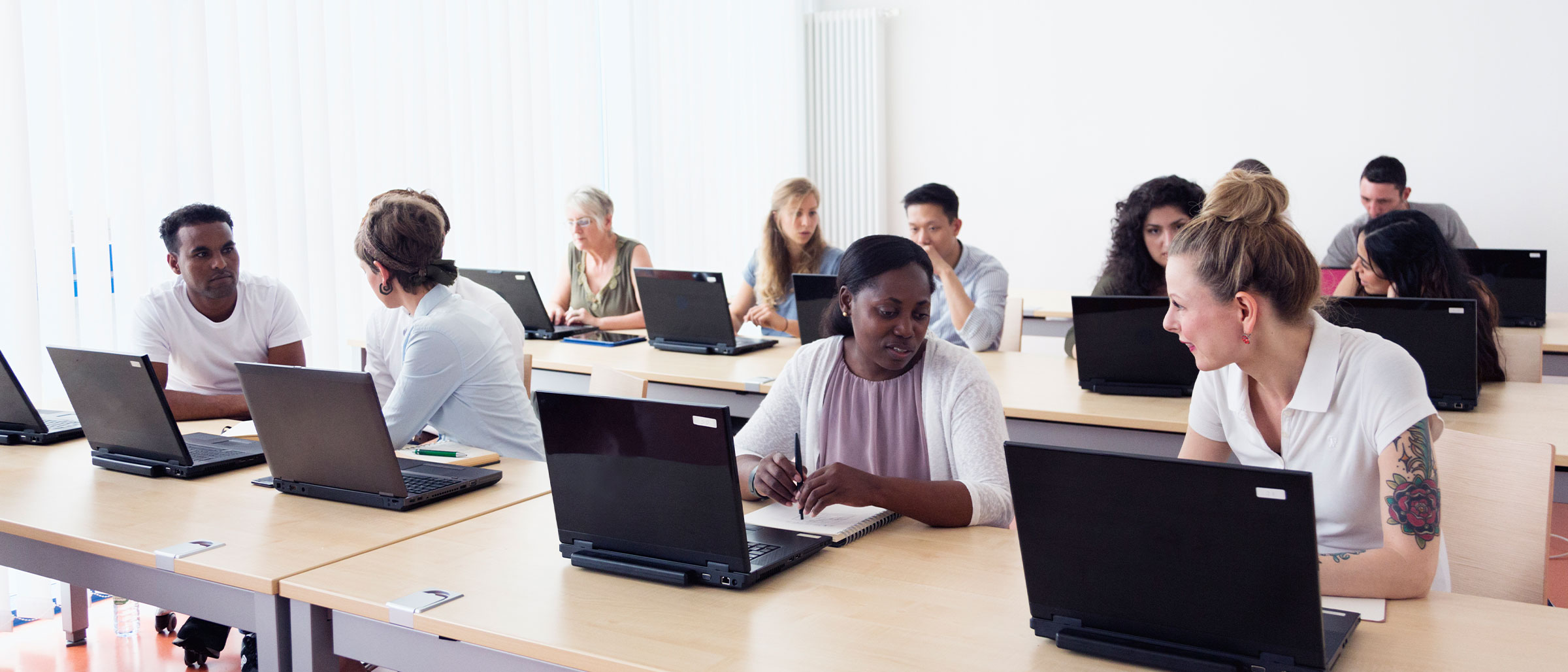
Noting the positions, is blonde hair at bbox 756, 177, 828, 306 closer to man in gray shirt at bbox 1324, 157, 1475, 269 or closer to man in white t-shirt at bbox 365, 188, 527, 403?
man in white t-shirt at bbox 365, 188, 527, 403

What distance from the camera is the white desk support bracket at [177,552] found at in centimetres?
176

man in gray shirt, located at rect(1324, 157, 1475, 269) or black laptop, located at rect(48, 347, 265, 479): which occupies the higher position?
man in gray shirt, located at rect(1324, 157, 1475, 269)

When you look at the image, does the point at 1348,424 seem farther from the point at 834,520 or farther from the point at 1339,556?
the point at 834,520

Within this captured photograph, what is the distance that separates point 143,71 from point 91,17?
22 centimetres

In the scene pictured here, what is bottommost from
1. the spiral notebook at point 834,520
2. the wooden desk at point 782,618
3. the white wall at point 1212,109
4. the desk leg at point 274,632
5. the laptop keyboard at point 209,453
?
the desk leg at point 274,632

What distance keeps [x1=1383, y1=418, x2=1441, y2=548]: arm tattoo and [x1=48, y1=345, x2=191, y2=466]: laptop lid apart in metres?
2.15

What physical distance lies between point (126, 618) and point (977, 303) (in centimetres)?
293

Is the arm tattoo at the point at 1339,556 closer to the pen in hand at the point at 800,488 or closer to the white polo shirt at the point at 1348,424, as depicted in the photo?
the white polo shirt at the point at 1348,424

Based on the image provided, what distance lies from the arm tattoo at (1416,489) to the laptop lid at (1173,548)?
41cm

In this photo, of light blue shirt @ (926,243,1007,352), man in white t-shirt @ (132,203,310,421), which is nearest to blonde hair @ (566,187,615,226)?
light blue shirt @ (926,243,1007,352)

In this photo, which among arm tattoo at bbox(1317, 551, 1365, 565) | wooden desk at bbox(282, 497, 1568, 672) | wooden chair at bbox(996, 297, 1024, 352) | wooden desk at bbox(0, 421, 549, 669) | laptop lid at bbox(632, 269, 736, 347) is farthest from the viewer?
wooden chair at bbox(996, 297, 1024, 352)

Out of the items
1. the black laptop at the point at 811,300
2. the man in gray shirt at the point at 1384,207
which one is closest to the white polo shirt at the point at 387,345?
the black laptop at the point at 811,300

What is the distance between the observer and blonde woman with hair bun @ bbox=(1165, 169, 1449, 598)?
5.15 feet

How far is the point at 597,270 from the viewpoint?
5.08 m
